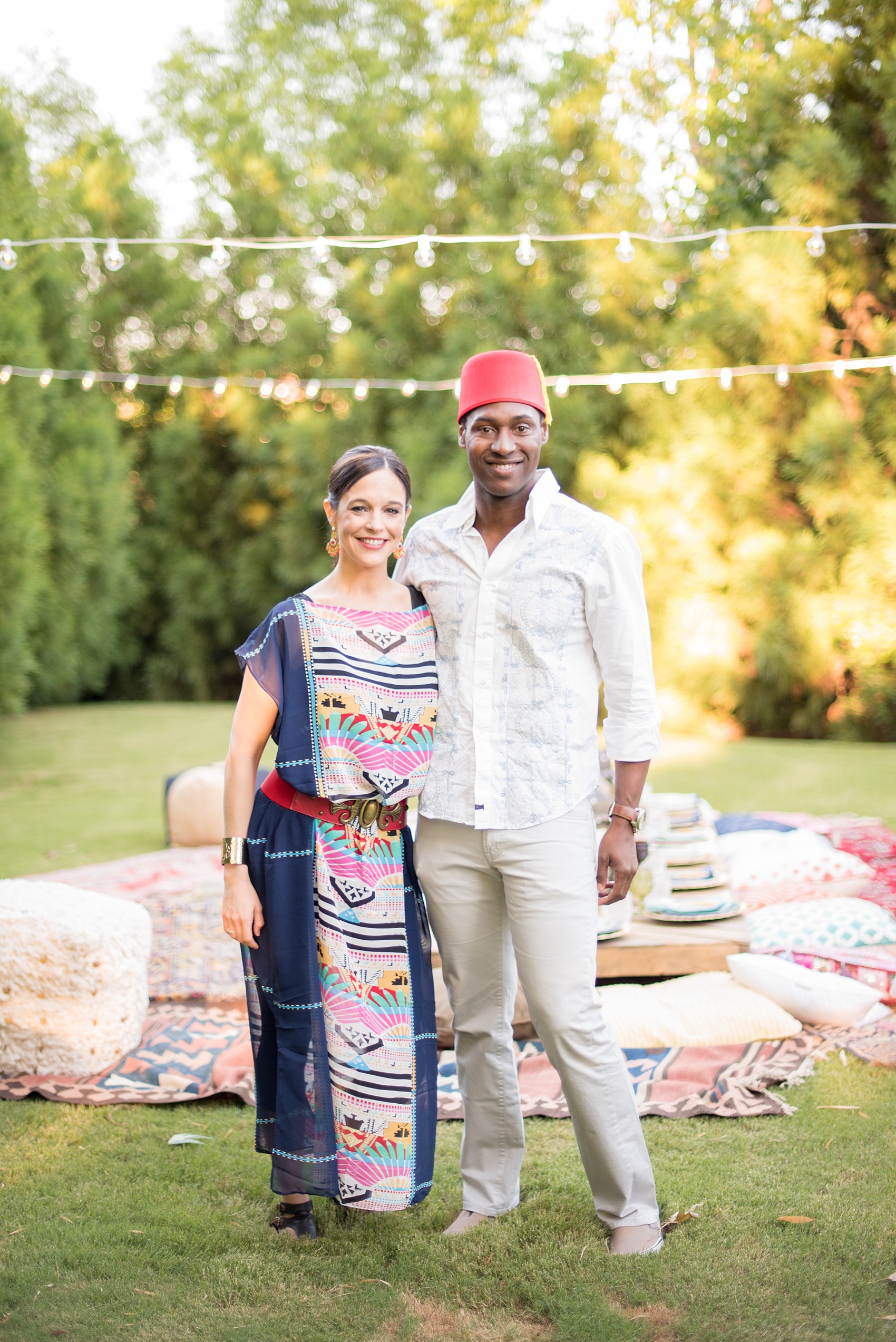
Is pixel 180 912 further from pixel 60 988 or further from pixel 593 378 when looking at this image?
pixel 593 378

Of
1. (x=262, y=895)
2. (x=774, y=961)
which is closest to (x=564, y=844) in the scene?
(x=262, y=895)

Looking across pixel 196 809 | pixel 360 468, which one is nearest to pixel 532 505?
pixel 360 468

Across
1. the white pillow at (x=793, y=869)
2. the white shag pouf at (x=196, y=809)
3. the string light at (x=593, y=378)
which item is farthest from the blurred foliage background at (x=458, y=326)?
the white pillow at (x=793, y=869)

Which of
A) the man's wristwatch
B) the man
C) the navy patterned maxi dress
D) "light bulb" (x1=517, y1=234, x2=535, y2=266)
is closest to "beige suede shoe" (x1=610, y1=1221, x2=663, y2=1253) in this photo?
the man

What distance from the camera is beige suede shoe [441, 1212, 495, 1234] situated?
2.19 metres

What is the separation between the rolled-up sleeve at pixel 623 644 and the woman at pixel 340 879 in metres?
0.34

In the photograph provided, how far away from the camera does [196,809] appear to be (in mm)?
5590

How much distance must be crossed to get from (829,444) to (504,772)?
8.42 meters

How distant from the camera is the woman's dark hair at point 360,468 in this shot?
2180mm

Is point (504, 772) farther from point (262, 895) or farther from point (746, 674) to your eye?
point (746, 674)

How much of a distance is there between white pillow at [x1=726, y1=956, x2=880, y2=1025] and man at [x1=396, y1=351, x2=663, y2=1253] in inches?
46.8

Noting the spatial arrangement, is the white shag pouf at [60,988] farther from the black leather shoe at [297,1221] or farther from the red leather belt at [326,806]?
the red leather belt at [326,806]

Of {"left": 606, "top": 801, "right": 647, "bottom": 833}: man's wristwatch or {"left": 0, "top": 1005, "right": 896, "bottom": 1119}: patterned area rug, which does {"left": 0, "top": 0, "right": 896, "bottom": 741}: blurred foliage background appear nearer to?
{"left": 0, "top": 1005, "right": 896, "bottom": 1119}: patterned area rug

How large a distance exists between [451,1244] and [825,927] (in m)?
1.83
